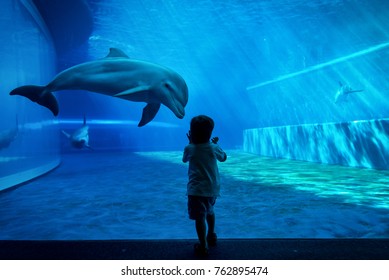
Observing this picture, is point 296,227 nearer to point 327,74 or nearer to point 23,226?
point 23,226

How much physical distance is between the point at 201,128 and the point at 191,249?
3.47 ft

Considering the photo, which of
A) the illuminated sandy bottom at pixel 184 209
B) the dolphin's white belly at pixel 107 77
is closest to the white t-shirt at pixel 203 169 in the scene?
the illuminated sandy bottom at pixel 184 209

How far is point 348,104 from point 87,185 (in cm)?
1961

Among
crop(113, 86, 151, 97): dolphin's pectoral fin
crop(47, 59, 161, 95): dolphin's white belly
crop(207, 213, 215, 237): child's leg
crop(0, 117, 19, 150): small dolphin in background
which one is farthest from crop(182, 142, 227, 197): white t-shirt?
crop(0, 117, 19, 150): small dolphin in background

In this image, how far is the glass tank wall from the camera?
27.2 ft

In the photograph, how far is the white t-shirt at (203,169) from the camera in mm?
2611

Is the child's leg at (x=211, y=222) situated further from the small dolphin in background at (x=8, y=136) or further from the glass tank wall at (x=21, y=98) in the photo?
the small dolphin in background at (x=8, y=136)

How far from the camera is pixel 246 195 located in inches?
228

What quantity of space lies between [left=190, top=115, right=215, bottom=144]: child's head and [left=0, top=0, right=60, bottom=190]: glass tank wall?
19.8 ft

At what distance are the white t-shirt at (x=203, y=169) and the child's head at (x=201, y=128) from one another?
2.0 inches

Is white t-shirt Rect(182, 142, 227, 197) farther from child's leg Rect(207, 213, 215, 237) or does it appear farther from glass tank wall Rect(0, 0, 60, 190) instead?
glass tank wall Rect(0, 0, 60, 190)

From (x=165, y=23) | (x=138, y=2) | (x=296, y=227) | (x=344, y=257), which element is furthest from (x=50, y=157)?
(x=344, y=257)

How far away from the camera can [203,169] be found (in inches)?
104

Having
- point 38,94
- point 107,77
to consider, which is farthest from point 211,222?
point 38,94
